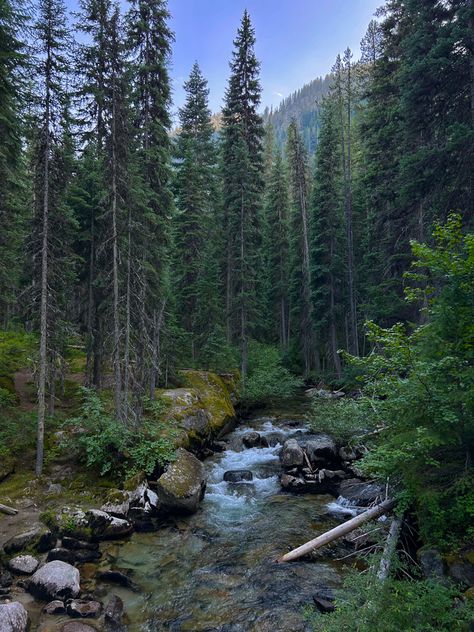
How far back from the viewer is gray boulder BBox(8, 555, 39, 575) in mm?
8000

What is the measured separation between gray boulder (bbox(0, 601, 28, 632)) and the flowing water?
70.5 inches

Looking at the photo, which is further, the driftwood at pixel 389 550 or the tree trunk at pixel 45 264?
the tree trunk at pixel 45 264

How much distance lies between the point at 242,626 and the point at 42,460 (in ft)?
27.5

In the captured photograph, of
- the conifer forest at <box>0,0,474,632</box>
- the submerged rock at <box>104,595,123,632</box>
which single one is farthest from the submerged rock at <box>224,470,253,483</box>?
the submerged rock at <box>104,595,123,632</box>

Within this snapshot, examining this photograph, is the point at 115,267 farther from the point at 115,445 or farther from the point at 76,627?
the point at 76,627

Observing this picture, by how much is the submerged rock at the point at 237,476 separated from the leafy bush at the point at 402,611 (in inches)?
346

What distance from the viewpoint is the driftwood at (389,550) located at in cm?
580

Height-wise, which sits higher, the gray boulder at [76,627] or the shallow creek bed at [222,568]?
the gray boulder at [76,627]

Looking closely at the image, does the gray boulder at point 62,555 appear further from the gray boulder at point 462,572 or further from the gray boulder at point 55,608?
the gray boulder at point 462,572

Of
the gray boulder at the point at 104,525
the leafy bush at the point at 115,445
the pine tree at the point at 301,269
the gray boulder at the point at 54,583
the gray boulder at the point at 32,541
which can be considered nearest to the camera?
the gray boulder at the point at 54,583

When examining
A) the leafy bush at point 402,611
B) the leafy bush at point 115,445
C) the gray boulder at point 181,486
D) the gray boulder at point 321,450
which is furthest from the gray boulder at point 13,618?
the gray boulder at point 321,450

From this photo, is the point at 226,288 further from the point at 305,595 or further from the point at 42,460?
the point at 305,595

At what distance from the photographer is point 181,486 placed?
1147 cm

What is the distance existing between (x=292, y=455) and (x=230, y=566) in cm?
667
